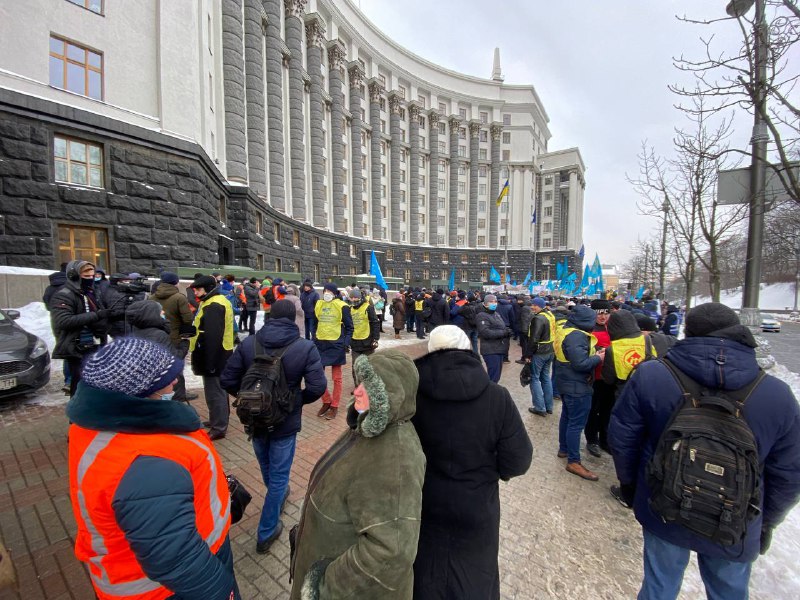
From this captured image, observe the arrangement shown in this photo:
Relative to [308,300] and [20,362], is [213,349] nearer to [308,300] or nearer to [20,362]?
[20,362]

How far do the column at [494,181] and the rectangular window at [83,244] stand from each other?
1836 inches

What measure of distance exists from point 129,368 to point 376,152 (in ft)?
143

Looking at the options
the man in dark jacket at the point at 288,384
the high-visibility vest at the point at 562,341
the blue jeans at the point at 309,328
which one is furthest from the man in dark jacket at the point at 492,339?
the blue jeans at the point at 309,328

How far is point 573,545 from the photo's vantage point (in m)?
3.04

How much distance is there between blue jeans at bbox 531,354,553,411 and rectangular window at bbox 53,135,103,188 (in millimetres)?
14069

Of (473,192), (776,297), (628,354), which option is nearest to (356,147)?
(473,192)

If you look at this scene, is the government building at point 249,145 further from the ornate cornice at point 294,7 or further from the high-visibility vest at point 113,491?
the high-visibility vest at point 113,491

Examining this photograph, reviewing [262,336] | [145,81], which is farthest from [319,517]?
[145,81]

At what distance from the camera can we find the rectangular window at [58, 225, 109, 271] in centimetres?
1094

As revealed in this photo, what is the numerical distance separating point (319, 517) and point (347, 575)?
0.24 m

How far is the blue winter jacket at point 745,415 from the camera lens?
1822 mm

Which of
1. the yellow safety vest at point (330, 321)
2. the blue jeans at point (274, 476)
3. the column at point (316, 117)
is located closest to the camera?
the blue jeans at point (274, 476)

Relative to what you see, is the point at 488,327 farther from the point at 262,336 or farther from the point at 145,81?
the point at 145,81

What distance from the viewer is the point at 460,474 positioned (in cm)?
173
